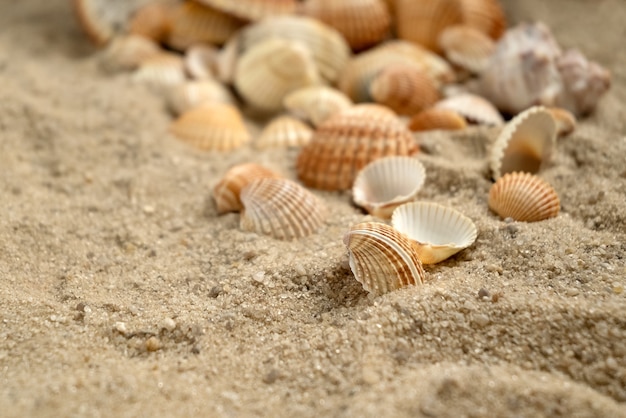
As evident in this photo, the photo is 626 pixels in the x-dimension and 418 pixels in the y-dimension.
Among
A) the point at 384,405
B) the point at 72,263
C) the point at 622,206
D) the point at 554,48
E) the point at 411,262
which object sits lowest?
the point at 72,263

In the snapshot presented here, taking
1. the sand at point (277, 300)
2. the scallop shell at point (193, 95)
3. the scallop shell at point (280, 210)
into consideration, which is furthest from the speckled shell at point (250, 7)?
the scallop shell at point (280, 210)

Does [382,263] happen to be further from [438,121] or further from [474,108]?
[474,108]

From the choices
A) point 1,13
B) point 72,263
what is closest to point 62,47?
point 1,13

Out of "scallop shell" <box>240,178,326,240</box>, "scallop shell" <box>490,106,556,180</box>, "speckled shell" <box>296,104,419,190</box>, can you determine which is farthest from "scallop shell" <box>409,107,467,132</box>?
"scallop shell" <box>240,178,326,240</box>

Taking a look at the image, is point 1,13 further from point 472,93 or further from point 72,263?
point 472,93

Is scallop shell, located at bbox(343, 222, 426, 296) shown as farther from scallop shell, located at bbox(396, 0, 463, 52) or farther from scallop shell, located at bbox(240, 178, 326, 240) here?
scallop shell, located at bbox(396, 0, 463, 52)

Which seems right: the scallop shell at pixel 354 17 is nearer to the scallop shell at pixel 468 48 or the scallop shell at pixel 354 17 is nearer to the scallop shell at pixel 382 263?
the scallop shell at pixel 468 48
